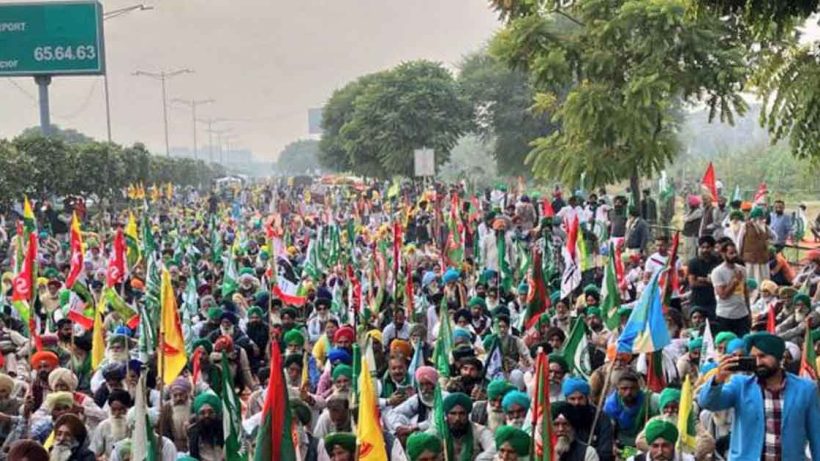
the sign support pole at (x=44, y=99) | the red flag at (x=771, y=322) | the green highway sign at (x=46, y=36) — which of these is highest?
Result: the green highway sign at (x=46, y=36)

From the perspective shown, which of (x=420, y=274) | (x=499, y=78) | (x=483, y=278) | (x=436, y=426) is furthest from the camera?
(x=499, y=78)

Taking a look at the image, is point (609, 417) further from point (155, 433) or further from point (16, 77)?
point (16, 77)

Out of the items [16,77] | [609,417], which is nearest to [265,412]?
[609,417]

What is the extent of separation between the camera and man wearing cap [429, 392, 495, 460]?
710cm

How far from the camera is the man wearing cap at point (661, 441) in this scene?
6.39m

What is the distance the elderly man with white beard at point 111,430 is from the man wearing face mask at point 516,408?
8.69ft

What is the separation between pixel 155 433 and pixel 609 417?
2.98 meters

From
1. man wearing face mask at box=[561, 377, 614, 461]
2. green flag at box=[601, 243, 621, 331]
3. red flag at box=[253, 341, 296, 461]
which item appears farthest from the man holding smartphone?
red flag at box=[253, 341, 296, 461]

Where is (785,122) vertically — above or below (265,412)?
above

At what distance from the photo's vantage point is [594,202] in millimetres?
19500

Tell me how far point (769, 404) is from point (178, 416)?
4.19 metres

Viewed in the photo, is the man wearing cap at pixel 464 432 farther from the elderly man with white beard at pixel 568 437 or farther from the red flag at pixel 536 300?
the red flag at pixel 536 300

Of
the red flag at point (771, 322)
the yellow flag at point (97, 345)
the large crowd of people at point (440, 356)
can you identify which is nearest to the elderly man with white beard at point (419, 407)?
the large crowd of people at point (440, 356)

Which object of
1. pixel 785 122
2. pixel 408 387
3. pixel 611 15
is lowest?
pixel 408 387
